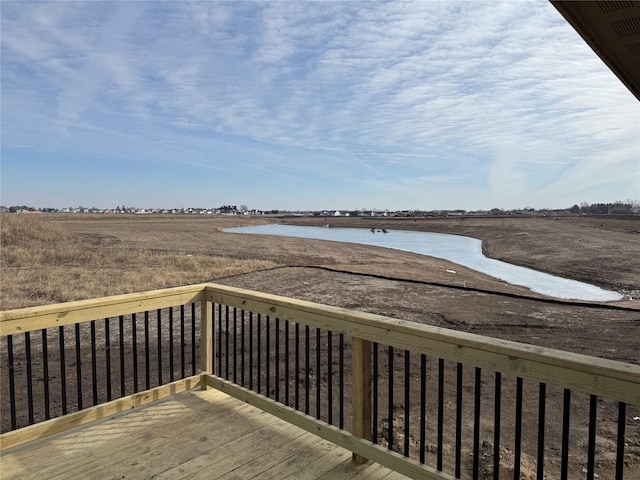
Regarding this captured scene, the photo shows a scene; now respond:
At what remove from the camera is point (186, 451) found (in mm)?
3127

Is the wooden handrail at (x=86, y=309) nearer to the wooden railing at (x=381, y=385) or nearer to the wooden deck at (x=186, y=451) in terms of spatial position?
the wooden railing at (x=381, y=385)

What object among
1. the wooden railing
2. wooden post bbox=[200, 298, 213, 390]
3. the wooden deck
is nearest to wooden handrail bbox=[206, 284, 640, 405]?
the wooden railing

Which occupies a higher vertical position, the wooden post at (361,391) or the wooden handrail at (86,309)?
the wooden handrail at (86,309)

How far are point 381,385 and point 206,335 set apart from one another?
122 inches

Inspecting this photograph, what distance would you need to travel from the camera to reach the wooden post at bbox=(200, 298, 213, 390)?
167 inches

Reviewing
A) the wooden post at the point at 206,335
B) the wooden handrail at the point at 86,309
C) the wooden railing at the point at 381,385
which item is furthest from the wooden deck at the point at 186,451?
the wooden handrail at the point at 86,309

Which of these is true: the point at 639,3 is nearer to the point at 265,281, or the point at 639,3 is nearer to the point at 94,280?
the point at 265,281

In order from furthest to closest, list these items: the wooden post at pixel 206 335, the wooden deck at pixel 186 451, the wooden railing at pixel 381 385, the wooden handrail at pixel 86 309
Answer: the wooden post at pixel 206 335, the wooden handrail at pixel 86 309, the wooden deck at pixel 186 451, the wooden railing at pixel 381 385

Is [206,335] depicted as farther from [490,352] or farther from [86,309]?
[490,352]

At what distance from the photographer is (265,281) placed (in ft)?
47.0

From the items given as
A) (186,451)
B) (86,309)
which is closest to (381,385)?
(186,451)

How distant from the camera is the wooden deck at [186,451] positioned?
9.40ft

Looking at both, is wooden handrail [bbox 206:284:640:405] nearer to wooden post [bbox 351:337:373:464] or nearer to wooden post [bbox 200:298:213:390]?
wooden post [bbox 351:337:373:464]

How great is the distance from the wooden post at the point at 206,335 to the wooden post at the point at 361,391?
1860mm
